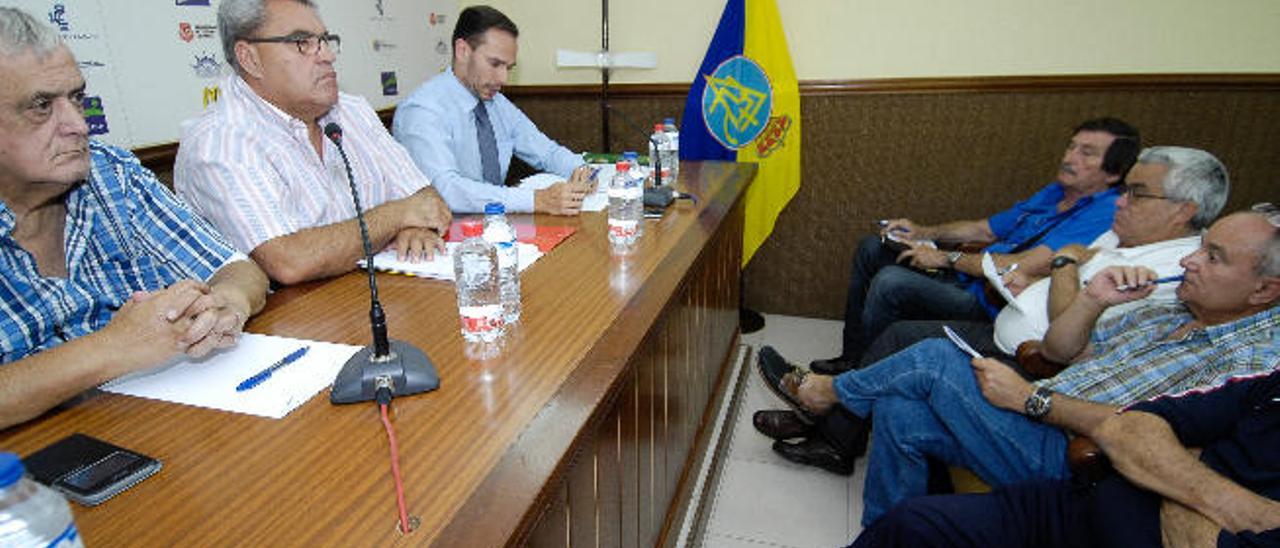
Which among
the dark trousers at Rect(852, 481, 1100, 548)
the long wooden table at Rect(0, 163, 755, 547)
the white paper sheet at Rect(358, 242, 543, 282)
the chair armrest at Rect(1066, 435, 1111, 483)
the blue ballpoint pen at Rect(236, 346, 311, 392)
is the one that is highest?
the white paper sheet at Rect(358, 242, 543, 282)

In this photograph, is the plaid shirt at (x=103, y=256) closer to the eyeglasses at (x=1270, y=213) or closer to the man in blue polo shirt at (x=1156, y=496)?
the man in blue polo shirt at (x=1156, y=496)

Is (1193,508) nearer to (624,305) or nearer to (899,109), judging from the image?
(624,305)

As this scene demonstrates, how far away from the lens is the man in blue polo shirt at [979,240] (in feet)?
6.76

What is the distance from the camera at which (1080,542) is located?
47.2 inches

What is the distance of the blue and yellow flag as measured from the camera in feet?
9.31

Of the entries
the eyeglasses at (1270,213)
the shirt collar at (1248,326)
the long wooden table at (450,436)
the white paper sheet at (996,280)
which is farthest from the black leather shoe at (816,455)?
the eyeglasses at (1270,213)

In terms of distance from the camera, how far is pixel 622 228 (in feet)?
4.94

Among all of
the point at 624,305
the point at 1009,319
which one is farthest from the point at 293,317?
the point at 1009,319

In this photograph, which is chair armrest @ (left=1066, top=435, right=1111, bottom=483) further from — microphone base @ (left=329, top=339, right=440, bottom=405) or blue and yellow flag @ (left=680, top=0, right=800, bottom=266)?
blue and yellow flag @ (left=680, top=0, right=800, bottom=266)

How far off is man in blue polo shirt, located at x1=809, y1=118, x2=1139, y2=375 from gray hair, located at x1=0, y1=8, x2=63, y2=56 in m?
2.23

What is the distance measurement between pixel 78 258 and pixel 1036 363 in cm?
199

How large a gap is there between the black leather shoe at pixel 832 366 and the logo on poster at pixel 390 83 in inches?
82.9

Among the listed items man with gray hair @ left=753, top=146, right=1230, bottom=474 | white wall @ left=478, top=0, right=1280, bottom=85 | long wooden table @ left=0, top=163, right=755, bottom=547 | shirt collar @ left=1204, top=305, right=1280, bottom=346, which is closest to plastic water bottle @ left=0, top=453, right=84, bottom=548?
long wooden table @ left=0, top=163, right=755, bottom=547

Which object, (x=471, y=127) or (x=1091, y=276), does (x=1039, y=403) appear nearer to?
(x=1091, y=276)
